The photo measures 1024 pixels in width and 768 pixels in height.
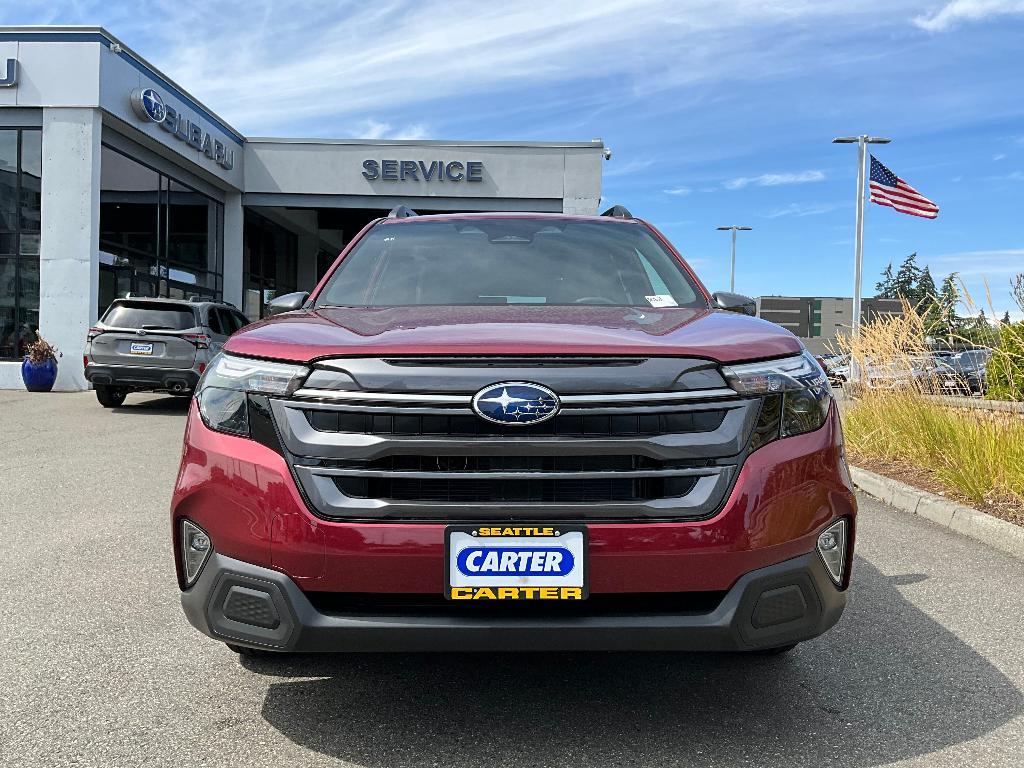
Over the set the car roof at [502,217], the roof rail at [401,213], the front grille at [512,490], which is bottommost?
the front grille at [512,490]

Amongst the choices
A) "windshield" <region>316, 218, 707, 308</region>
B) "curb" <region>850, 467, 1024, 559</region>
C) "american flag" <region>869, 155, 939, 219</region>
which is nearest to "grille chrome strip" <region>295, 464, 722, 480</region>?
"windshield" <region>316, 218, 707, 308</region>

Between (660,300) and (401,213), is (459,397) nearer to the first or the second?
(660,300)

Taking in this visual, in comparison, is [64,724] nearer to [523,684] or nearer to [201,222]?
[523,684]

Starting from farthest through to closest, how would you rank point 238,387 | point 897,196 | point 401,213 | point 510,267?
point 897,196 < point 401,213 < point 510,267 < point 238,387

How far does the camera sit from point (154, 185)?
2053 cm

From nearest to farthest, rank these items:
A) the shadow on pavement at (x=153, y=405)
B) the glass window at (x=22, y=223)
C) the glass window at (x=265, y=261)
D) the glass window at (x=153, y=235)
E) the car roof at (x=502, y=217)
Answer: the car roof at (x=502, y=217) → the shadow on pavement at (x=153, y=405) → the glass window at (x=22, y=223) → the glass window at (x=153, y=235) → the glass window at (x=265, y=261)

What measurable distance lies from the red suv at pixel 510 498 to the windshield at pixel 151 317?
11.1 m

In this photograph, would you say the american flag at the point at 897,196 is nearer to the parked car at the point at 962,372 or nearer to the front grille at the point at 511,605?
the parked car at the point at 962,372

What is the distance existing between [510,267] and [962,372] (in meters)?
5.39

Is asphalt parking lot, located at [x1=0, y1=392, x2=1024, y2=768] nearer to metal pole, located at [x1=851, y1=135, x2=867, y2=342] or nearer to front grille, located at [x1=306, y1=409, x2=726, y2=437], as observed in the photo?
front grille, located at [x1=306, y1=409, x2=726, y2=437]

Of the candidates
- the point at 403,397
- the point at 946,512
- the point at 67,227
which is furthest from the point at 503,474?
the point at 67,227

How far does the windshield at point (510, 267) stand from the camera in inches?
135

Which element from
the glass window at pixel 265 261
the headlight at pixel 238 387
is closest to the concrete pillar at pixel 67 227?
the glass window at pixel 265 261

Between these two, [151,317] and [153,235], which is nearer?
[151,317]
